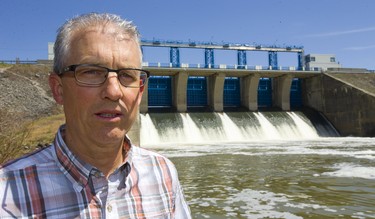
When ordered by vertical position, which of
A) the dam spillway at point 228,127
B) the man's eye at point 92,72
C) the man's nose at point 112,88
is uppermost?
the man's eye at point 92,72

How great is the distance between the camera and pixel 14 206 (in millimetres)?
1151

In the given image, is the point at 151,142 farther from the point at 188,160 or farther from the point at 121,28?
the point at 121,28

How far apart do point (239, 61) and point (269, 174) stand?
27057 millimetres

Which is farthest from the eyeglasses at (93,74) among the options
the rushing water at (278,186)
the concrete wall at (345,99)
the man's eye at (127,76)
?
the concrete wall at (345,99)

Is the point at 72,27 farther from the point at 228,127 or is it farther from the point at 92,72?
the point at 228,127

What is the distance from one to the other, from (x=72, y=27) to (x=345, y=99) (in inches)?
1156

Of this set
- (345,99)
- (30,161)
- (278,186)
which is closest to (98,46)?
(30,161)

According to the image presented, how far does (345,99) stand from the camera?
1101 inches

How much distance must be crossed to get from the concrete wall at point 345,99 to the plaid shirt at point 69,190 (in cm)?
2756

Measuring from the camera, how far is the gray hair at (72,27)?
1.33 m

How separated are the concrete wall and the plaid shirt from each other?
90.4 feet

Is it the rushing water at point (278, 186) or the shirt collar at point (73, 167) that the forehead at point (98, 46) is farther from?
the rushing water at point (278, 186)

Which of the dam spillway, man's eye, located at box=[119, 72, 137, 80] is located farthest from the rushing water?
the dam spillway

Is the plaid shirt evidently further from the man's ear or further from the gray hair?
the gray hair
